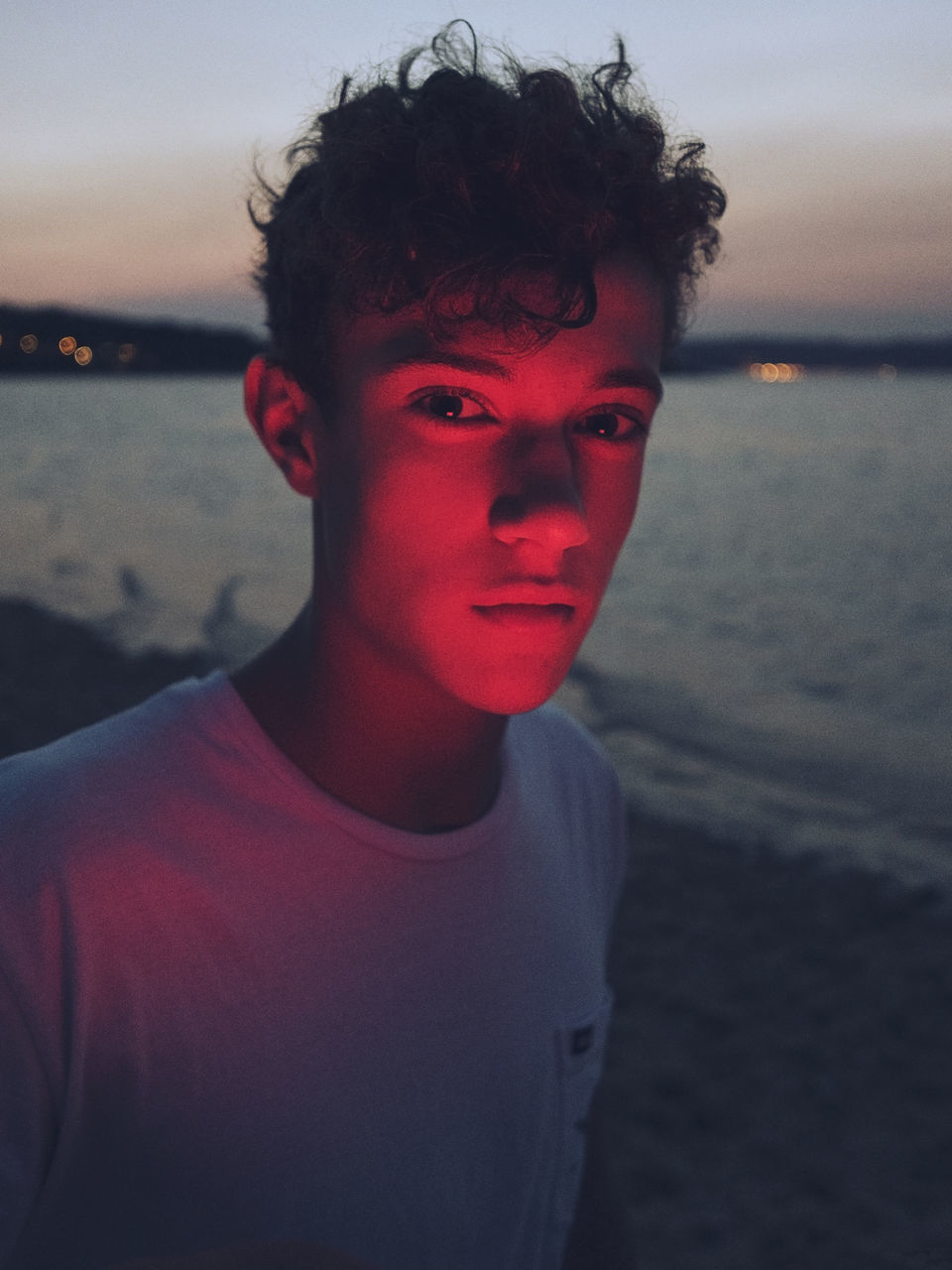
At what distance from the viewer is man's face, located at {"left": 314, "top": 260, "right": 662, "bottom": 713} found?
1.52 metres

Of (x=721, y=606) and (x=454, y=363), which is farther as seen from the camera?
(x=721, y=606)

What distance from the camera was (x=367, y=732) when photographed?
1690 millimetres

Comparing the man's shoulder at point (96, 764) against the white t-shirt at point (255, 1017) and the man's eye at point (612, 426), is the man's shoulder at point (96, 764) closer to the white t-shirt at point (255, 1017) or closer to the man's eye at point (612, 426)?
the white t-shirt at point (255, 1017)

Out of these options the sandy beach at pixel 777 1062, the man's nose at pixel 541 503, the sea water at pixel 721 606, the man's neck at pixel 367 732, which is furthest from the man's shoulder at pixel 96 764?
the sea water at pixel 721 606

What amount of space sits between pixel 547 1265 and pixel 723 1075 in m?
4.03

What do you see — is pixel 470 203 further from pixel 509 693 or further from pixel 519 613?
pixel 509 693

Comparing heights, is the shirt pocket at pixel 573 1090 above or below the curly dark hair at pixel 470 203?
below

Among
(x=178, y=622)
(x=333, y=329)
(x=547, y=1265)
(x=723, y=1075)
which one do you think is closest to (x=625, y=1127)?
(x=723, y=1075)

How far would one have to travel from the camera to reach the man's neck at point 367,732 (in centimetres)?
166

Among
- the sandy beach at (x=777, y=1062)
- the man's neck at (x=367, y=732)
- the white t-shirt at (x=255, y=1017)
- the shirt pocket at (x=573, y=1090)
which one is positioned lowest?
the sandy beach at (x=777, y=1062)

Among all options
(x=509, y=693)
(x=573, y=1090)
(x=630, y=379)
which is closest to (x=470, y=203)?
(x=630, y=379)

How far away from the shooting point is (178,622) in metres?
17.2

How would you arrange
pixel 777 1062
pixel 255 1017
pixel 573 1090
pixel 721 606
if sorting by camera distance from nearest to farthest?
pixel 255 1017
pixel 573 1090
pixel 777 1062
pixel 721 606

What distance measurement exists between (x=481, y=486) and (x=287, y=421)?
445mm
